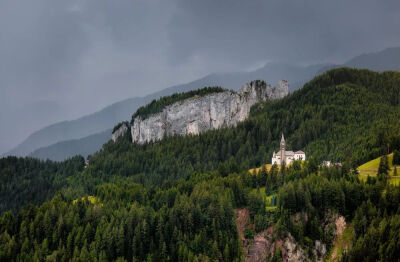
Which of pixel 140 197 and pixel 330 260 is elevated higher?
pixel 140 197

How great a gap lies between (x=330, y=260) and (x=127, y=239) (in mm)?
39729

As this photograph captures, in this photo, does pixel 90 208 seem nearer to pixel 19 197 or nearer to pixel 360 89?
pixel 19 197

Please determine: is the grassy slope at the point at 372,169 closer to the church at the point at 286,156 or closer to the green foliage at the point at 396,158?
the green foliage at the point at 396,158

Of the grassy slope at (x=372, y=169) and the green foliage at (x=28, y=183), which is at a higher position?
the green foliage at (x=28, y=183)

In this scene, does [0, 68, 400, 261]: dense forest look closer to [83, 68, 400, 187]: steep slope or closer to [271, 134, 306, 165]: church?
[271, 134, 306, 165]: church

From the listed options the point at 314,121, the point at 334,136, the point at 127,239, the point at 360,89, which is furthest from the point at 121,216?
the point at 360,89

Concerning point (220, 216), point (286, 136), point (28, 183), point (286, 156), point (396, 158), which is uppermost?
point (286, 136)

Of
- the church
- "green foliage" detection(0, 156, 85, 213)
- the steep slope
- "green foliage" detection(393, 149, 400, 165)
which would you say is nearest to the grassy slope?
"green foliage" detection(393, 149, 400, 165)

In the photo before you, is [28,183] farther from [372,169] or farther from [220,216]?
[372,169]

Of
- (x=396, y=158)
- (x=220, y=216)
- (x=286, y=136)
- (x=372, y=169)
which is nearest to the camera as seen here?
(x=220, y=216)

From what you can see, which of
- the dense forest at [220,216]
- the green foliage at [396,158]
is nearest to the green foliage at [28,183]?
the dense forest at [220,216]

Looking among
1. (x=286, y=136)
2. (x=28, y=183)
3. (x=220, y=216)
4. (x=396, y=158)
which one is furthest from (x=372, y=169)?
(x=28, y=183)

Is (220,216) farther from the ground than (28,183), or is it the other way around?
(28,183)

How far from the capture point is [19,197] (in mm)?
173000
